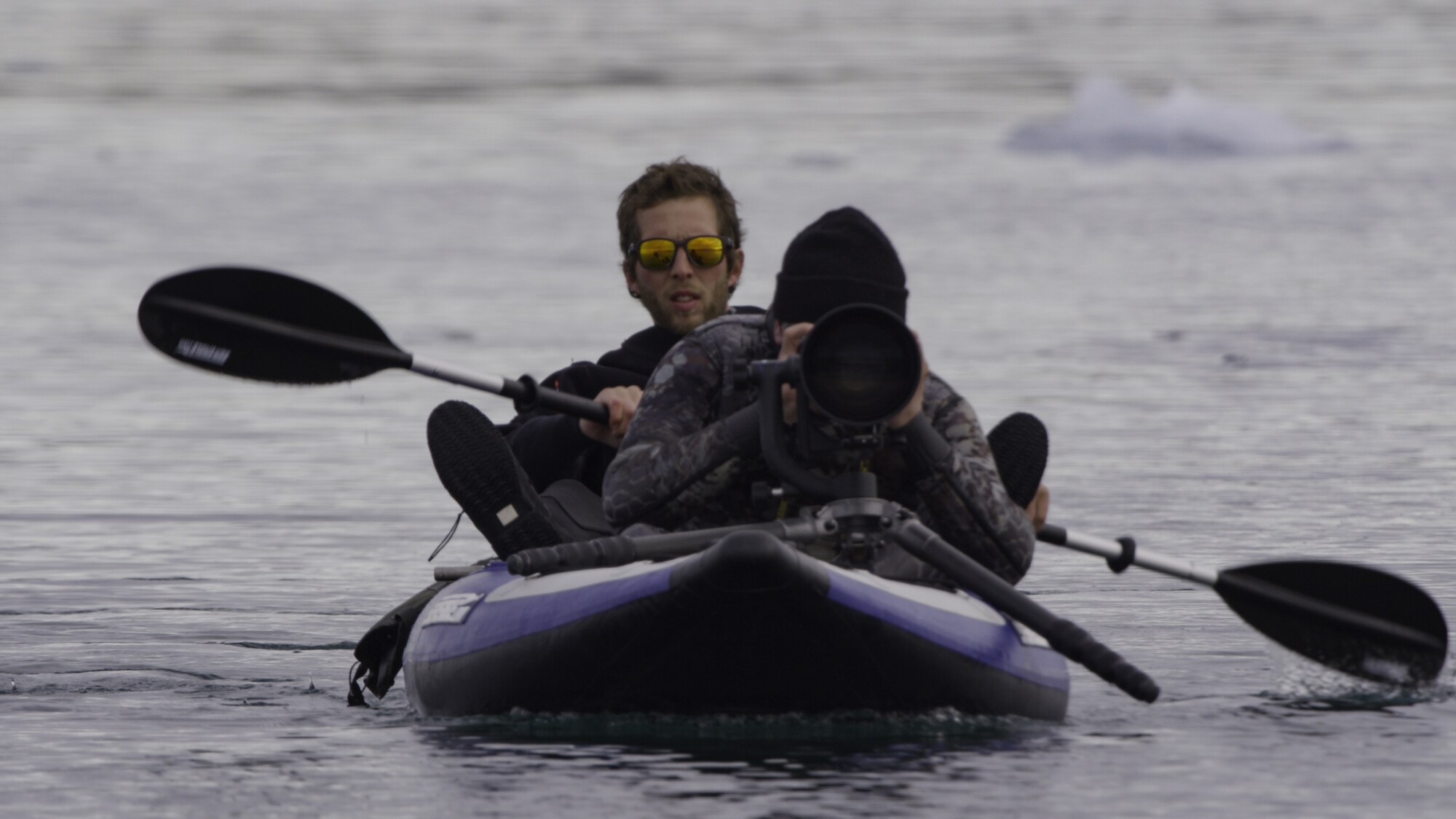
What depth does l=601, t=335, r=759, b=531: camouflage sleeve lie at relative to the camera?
5.22 metres

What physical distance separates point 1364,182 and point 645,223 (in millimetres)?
18130

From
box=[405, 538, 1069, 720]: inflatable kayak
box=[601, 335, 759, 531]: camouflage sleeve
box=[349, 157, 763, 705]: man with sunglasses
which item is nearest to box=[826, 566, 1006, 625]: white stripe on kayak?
box=[405, 538, 1069, 720]: inflatable kayak

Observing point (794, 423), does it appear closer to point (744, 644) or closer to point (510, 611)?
point (744, 644)

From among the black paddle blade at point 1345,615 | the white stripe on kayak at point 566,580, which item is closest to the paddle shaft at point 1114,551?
the black paddle blade at point 1345,615

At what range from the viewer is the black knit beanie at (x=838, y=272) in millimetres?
5227

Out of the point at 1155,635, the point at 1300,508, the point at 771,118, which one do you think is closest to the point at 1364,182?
the point at 771,118

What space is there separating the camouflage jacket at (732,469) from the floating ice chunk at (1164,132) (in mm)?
21750

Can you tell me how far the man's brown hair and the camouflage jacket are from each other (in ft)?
→ 2.90

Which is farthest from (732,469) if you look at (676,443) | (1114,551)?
(1114,551)

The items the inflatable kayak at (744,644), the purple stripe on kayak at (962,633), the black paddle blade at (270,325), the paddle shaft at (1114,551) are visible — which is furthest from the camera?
the black paddle blade at (270,325)

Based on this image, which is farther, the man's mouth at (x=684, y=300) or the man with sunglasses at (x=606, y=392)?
the man's mouth at (x=684, y=300)

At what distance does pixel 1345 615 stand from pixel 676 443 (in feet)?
6.67

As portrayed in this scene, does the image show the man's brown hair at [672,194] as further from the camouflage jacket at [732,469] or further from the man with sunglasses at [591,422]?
the camouflage jacket at [732,469]

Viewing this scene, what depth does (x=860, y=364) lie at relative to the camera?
495cm
